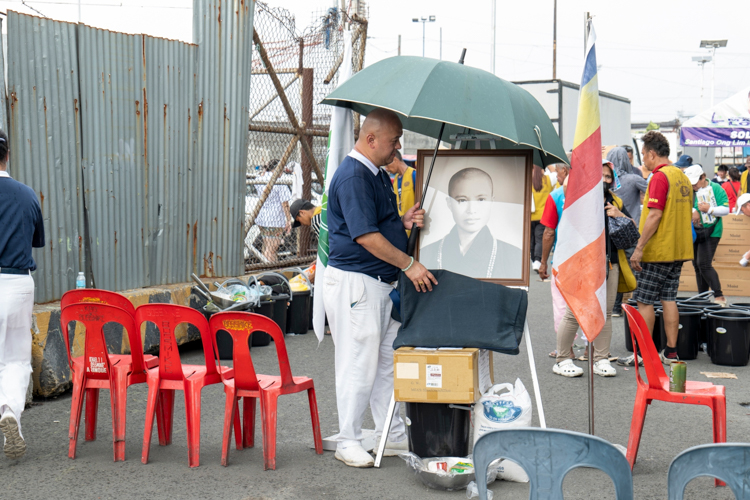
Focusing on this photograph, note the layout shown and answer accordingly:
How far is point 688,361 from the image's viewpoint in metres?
7.29

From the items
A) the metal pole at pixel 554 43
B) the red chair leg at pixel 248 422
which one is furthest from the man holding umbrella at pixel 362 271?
the metal pole at pixel 554 43

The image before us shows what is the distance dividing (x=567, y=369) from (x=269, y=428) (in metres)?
3.33

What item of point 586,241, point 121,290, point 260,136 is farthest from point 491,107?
point 260,136

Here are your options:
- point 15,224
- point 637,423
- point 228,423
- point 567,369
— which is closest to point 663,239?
point 567,369

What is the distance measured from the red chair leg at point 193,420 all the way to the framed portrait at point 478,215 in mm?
1581

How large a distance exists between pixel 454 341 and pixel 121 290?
388 cm

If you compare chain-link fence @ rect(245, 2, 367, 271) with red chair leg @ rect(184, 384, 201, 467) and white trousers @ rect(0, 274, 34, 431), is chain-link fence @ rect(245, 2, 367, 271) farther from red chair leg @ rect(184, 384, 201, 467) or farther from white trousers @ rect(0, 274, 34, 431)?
red chair leg @ rect(184, 384, 201, 467)

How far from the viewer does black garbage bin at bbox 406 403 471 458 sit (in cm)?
422

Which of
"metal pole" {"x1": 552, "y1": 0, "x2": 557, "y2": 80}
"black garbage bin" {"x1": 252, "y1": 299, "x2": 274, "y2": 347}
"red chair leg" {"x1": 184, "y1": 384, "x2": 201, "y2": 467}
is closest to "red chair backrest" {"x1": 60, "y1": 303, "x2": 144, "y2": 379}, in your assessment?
"red chair leg" {"x1": 184, "y1": 384, "x2": 201, "y2": 467}

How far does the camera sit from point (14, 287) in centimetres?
455

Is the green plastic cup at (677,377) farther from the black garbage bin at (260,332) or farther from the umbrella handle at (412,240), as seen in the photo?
the black garbage bin at (260,332)

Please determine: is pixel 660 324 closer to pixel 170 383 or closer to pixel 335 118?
pixel 335 118

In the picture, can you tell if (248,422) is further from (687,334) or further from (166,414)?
(687,334)

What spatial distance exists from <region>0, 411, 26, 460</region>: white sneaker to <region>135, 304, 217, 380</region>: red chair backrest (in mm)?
883
